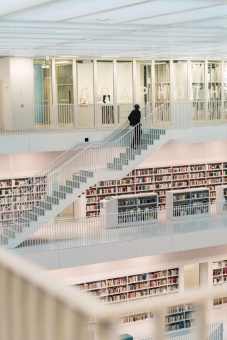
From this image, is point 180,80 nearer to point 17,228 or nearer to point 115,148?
point 115,148

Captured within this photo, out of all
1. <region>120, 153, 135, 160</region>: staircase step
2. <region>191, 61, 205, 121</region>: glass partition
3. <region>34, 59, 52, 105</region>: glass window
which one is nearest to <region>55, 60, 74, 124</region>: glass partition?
<region>34, 59, 52, 105</region>: glass window

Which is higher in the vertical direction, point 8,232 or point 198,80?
point 198,80

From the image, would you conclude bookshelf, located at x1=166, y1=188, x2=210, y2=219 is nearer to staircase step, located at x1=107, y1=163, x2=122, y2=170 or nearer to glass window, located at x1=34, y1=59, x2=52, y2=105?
staircase step, located at x1=107, y1=163, x2=122, y2=170

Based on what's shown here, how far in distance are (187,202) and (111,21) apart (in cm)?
1061

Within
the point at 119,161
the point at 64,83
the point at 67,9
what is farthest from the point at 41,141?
the point at 67,9

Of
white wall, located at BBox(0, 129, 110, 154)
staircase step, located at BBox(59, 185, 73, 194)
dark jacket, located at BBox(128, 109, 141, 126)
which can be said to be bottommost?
staircase step, located at BBox(59, 185, 73, 194)

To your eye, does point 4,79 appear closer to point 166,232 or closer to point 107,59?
point 107,59

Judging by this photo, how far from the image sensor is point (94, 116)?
70.6ft

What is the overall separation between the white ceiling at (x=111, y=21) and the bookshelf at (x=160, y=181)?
8479 millimetres

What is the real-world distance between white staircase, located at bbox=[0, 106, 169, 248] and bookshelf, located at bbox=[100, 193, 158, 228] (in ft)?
2.56

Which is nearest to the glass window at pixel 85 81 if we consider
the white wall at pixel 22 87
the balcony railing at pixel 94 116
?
the balcony railing at pixel 94 116

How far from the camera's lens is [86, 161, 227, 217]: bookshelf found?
2150 centimetres

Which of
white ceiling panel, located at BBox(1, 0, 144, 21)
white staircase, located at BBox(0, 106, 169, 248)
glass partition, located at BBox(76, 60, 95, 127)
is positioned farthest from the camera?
glass partition, located at BBox(76, 60, 95, 127)

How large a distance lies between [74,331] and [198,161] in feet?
68.8
